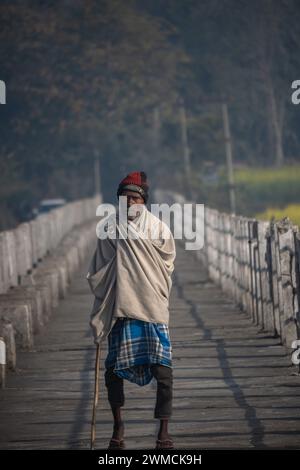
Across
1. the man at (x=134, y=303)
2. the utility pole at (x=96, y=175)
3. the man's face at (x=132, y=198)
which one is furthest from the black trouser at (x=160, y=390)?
the utility pole at (x=96, y=175)

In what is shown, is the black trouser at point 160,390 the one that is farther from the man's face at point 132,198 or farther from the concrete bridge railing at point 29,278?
the concrete bridge railing at point 29,278

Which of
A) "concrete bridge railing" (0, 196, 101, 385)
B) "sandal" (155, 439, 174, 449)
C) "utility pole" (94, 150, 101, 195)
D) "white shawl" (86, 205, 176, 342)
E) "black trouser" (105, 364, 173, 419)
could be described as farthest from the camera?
"utility pole" (94, 150, 101, 195)

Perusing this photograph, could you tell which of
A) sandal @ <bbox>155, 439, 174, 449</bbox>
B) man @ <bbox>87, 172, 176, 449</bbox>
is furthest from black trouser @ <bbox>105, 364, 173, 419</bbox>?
sandal @ <bbox>155, 439, 174, 449</bbox>

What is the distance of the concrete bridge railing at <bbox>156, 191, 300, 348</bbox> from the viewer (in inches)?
576

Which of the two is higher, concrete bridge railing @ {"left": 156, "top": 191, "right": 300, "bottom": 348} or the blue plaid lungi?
concrete bridge railing @ {"left": 156, "top": 191, "right": 300, "bottom": 348}

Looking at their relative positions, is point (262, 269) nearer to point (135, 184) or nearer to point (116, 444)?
point (135, 184)

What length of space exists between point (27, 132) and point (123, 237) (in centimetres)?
8227

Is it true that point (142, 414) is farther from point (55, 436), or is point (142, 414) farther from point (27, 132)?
point (27, 132)

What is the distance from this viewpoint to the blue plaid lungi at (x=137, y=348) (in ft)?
33.0

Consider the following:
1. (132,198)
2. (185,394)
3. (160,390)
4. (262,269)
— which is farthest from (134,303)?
(262,269)

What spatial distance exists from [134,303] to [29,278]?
1042 centimetres

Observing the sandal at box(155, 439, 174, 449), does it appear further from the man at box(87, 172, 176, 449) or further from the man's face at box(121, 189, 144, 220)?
the man's face at box(121, 189, 144, 220)

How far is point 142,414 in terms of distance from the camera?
38.4 ft

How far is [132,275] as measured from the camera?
1029cm
